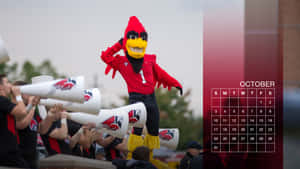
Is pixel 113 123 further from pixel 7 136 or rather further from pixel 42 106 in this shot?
pixel 7 136

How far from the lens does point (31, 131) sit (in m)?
3.65

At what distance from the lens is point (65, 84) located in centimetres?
354

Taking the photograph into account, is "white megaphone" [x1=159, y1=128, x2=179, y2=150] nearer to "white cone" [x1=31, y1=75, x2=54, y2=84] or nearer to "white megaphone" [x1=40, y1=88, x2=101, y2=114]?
"white megaphone" [x1=40, y1=88, x2=101, y2=114]

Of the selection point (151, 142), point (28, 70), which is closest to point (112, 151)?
point (151, 142)

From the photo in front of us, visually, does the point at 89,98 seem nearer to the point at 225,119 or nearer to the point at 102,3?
the point at 102,3

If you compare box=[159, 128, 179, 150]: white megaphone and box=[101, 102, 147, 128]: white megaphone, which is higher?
box=[101, 102, 147, 128]: white megaphone

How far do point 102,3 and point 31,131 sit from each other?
132 centimetres

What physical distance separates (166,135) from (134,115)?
41 cm

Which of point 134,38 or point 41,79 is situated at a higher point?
point 134,38

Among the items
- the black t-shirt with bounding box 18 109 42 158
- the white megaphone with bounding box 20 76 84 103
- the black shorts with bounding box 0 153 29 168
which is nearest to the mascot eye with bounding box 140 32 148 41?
the white megaphone with bounding box 20 76 84 103

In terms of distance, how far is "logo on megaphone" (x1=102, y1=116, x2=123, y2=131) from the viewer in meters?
3.93

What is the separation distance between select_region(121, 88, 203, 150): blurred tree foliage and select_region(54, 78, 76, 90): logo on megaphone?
734 mm

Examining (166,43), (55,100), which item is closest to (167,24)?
(166,43)

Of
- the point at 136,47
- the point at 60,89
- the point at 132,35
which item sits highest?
the point at 132,35
